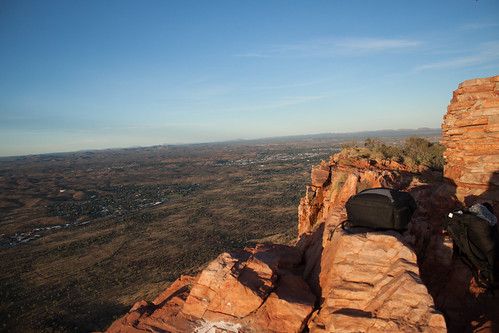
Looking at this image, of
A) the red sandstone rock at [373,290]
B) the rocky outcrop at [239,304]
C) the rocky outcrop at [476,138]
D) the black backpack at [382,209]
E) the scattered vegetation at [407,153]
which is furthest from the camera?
the scattered vegetation at [407,153]

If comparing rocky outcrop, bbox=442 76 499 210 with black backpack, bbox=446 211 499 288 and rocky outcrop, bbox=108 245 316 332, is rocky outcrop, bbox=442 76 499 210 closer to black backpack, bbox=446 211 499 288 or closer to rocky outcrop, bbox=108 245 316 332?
black backpack, bbox=446 211 499 288

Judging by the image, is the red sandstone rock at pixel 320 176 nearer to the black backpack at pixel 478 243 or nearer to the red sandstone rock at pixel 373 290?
the black backpack at pixel 478 243

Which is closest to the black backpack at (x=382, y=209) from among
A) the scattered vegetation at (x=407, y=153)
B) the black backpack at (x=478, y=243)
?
→ the black backpack at (x=478, y=243)

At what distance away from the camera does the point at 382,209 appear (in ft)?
18.7

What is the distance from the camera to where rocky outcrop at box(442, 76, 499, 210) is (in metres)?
8.23

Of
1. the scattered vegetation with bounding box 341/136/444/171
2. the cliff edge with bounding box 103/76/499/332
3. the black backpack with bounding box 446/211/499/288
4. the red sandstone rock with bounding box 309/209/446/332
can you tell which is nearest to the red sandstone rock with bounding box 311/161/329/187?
the scattered vegetation with bounding box 341/136/444/171

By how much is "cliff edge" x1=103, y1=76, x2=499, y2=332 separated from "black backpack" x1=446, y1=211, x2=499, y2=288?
0.53m

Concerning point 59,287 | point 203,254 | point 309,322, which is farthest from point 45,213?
point 309,322

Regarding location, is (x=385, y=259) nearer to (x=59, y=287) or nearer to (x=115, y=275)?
(x=115, y=275)

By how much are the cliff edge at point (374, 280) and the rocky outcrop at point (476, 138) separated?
0.03 meters

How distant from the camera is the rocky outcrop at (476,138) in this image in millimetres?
8234

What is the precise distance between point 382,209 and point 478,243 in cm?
236

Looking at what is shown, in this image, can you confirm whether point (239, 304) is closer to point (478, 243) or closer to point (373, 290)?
point (373, 290)

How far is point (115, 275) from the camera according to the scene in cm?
2469
